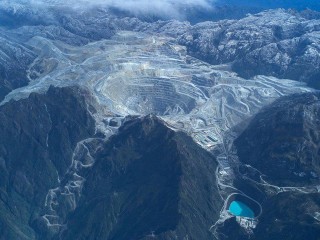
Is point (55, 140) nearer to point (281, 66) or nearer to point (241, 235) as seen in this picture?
point (241, 235)

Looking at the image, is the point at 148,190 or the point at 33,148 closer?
the point at 148,190

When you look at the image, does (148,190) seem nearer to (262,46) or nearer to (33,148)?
(33,148)

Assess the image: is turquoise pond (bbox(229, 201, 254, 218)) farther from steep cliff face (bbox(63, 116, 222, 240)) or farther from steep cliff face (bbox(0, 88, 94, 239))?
steep cliff face (bbox(0, 88, 94, 239))

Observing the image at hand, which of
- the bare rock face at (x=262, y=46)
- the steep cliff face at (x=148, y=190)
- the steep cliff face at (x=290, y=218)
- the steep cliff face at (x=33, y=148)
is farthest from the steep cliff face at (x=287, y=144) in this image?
the bare rock face at (x=262, y=46)

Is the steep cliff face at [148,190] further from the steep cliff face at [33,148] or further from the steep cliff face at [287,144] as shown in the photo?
the steep cliff face at [287,144]

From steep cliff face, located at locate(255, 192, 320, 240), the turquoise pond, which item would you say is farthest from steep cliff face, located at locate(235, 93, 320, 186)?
the turquoise pond

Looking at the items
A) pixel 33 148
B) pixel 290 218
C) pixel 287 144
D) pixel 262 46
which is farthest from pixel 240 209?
pixel 262 46

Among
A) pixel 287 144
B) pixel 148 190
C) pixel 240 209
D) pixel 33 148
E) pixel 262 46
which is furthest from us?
pixel 262 46
